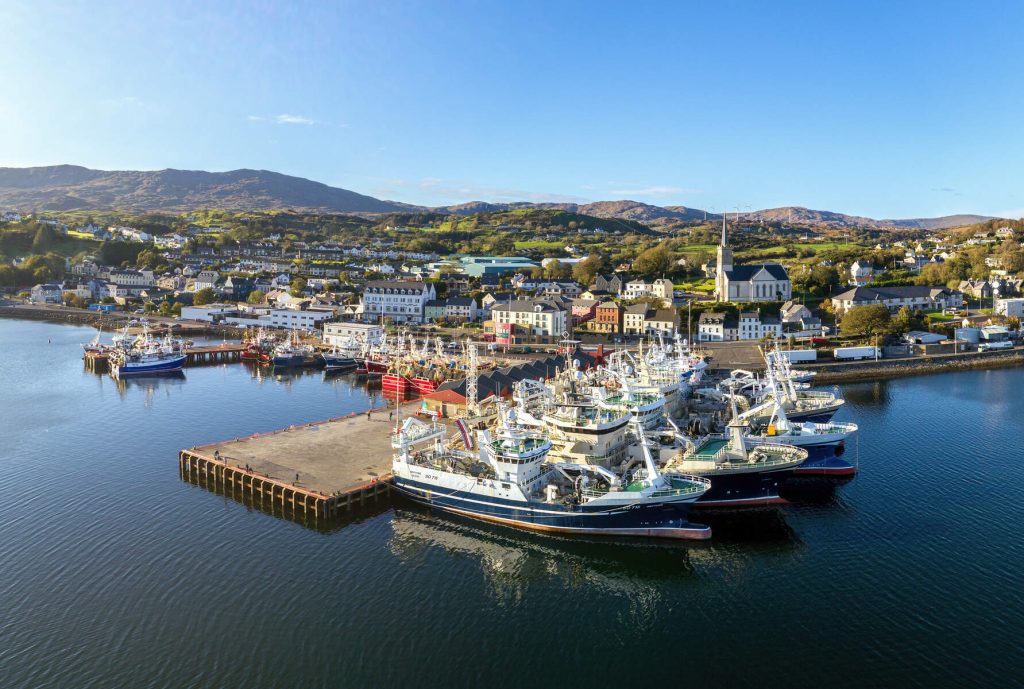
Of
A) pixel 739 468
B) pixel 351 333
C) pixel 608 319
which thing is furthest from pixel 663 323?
pixel 739 468

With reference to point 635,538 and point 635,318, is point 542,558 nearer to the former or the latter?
point 635,538

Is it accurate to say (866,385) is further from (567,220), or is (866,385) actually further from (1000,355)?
(567,220)

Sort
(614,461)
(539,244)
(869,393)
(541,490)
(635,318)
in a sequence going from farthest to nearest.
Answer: (539,244), (635,318), (869,393), (614,461), (541,490)

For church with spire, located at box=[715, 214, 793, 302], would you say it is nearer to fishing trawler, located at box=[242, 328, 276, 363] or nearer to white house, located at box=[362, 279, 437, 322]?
white house, located at box=[362, 279, 437, 322]

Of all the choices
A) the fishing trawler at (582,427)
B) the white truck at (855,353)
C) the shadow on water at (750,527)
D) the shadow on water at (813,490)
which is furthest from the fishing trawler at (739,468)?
the white truck at (855,353)

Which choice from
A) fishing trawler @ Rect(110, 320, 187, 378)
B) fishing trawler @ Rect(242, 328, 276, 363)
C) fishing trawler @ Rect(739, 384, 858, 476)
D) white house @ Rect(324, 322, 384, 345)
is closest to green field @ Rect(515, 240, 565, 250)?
white house @ Rect(324, 322, 384, 345)

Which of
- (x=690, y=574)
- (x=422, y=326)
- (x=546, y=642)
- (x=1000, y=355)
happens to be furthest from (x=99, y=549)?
(x=1000, y=355)

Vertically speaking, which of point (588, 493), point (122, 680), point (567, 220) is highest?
point (567, 220)
